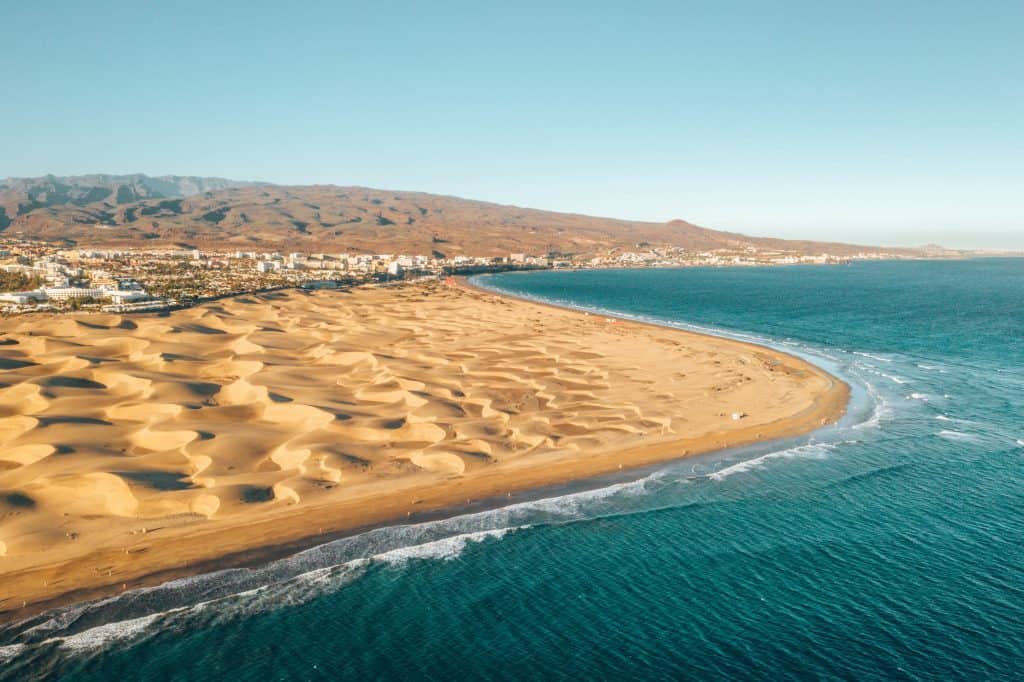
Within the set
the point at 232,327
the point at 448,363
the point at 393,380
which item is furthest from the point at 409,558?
the point at 232,327

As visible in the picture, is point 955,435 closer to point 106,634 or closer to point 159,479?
point 106,634

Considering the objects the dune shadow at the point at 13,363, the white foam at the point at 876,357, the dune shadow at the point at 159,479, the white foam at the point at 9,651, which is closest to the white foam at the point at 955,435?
the white foam at the point at 876,357

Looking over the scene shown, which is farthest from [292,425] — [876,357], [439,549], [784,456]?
[876,357]

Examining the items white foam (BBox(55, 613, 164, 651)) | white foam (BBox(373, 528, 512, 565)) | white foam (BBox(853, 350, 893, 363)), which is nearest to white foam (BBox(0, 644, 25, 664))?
white foam (BBox(55, 613, 164, 651))

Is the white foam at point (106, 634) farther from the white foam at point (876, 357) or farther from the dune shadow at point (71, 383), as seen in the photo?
the white foam at point (876, 357)

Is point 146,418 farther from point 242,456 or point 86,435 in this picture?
point 242,456
